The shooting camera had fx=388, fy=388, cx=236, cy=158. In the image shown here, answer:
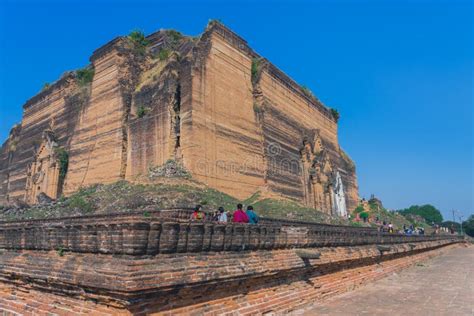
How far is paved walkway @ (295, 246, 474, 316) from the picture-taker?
6.71 meters

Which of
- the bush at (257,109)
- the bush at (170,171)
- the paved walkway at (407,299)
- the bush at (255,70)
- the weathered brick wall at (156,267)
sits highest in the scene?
the bush at (255,70)

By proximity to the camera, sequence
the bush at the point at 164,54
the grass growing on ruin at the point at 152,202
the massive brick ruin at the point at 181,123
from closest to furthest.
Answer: the grass growing on ruin at the point at 152,202
the massive brick ruin at the point at 181,123
the bush at the point at 164,54

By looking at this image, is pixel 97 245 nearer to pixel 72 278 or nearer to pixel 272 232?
pixel 72 278

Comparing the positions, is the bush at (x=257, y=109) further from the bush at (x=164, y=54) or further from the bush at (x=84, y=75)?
the bush at (x=84, y=75)

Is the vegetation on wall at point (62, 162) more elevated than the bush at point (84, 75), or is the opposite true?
the bush at point (84, 75)

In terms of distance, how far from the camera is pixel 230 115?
846 inches

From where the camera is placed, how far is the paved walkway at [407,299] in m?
6.71

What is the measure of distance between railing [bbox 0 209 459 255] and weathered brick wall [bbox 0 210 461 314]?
13 mm

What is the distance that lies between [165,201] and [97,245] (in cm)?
959

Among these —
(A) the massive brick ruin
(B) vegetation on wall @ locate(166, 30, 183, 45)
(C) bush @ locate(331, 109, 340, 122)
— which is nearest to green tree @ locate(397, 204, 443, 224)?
(C) bush @ locate(331, 109, 340, 122)

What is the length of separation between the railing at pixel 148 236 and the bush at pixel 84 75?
2162cm

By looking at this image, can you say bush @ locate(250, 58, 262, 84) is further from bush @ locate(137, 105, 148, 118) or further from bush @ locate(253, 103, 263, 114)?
bush @ locate(137, 105, 148, 118)

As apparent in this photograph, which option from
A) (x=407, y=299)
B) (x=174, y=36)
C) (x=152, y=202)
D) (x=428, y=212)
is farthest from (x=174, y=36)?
(x=428, y=212)

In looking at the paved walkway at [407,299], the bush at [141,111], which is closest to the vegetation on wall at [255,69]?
the bush at [141,111]
